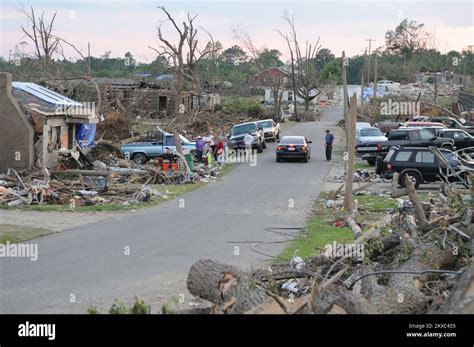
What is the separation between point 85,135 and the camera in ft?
115

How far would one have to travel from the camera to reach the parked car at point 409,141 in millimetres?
34750

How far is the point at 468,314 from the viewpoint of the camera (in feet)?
28.6

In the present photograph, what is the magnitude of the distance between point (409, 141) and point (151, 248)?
2110cm

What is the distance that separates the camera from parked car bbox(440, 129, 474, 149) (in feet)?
123

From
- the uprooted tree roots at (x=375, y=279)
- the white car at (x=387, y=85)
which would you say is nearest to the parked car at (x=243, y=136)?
the uprooted tree roots at (x=375, y=279)

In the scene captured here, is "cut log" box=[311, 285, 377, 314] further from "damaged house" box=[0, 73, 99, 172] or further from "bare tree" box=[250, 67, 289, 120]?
"bare tree" box=[250, 67, 289, 120]

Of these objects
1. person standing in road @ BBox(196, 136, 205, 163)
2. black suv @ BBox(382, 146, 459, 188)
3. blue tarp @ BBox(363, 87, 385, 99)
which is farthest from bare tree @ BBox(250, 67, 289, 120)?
black suv @ BBox(382, 146, 459, 188)

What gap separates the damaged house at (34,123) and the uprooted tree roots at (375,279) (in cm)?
1785

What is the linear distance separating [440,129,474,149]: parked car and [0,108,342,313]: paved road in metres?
11.0

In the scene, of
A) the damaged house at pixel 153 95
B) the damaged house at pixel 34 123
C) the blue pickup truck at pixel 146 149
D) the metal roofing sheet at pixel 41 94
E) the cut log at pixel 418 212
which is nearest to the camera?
the cut log at pixel 418 212

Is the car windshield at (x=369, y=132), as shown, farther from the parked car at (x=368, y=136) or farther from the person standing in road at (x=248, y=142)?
the person standing in road at (x=248, y=142)

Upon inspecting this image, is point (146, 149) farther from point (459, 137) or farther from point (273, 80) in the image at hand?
point (273, 80)
